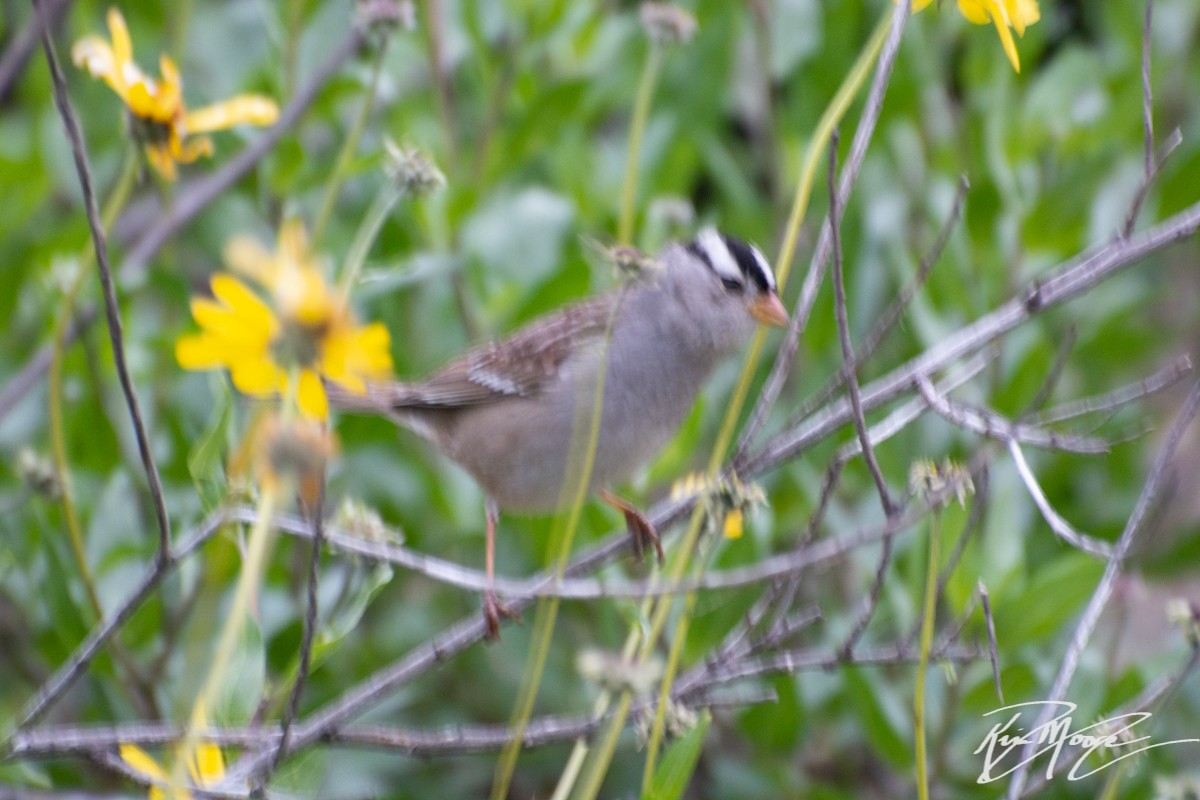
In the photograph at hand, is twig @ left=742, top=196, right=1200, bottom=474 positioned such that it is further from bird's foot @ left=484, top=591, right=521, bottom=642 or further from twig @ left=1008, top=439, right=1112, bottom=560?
bird's foot @ left=484, top=591, right=521, bottom=642

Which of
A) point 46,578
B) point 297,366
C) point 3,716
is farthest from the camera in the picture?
point 3,716

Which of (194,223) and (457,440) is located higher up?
(194,223)

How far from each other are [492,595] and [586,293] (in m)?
0.98

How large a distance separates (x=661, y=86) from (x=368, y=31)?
56.4 inches

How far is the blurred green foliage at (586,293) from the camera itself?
315cm

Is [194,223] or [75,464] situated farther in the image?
[194,223]

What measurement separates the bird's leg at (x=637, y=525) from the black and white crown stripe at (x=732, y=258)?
606 mm

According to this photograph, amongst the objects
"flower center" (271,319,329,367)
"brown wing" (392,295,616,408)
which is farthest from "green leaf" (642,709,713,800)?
"brown wing" (392,295,616,408)

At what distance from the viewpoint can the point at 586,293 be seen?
3.70 m

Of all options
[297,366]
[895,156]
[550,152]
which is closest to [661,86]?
[550,152]

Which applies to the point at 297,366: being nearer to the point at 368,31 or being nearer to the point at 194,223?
the point at 368,31

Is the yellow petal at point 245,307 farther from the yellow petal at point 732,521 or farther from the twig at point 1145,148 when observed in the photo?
the twig at point 1145,148

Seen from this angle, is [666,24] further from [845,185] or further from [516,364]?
[845,185]

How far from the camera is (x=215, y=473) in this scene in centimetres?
231
